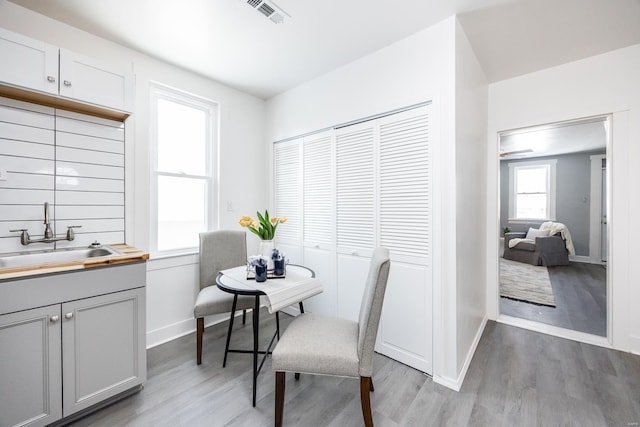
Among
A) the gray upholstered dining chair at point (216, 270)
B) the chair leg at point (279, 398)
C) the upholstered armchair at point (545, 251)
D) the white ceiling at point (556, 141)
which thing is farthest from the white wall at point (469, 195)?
the upholstered armchair at point (545, 251)

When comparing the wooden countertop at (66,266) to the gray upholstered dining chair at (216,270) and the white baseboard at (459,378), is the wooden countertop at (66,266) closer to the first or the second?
the gray upholstered dining chair at (216,270)

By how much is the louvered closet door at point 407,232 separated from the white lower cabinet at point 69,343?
6.25 ft

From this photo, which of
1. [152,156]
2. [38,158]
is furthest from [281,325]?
[38,158]

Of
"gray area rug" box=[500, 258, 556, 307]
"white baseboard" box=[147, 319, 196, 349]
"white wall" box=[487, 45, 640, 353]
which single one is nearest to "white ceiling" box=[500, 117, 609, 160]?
"white wall" box=[487, 45, 640, 353]

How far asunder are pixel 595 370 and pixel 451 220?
171 cm

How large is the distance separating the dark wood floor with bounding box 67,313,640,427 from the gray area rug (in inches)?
52.3

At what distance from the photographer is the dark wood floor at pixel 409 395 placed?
156 cm

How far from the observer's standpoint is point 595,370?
6.66ft

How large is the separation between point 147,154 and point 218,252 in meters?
1.14

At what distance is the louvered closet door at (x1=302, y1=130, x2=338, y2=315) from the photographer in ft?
8.77

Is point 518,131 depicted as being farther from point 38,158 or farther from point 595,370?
point 38,158

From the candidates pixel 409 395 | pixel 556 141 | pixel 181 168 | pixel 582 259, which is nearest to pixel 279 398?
pixel 409 395

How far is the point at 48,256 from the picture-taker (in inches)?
70.1

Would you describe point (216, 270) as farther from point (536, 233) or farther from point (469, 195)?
point (536, 233)
